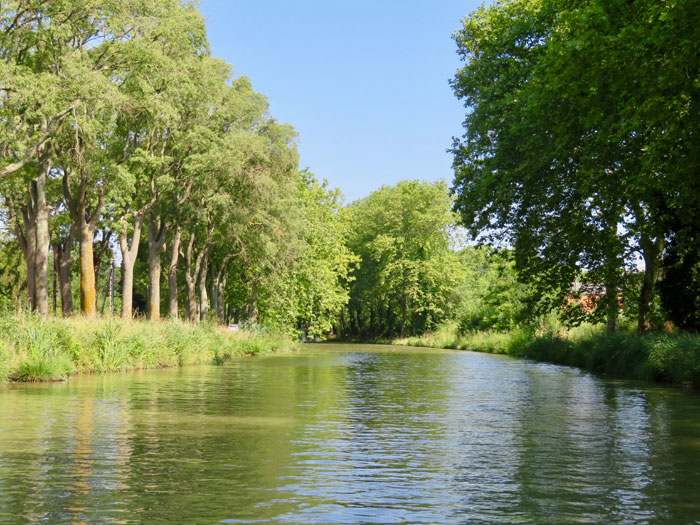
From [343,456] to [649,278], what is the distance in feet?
85.2

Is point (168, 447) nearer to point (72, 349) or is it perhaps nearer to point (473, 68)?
point (72, 349)

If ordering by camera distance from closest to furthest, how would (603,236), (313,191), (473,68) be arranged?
(603,236) < (473,68) < (313,191)

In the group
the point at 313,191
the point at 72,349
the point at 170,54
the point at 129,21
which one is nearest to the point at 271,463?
the point at 72,349

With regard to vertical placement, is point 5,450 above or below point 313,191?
below

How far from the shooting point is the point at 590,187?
83.4 ft

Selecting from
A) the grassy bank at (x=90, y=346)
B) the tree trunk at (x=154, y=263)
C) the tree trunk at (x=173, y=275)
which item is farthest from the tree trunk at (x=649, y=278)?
the tree trunk at (x=173, y=275)

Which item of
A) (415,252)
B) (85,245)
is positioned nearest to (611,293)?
(85,245)

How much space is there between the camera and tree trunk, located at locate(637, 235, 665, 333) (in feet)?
111

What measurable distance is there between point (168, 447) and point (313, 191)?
202 feet

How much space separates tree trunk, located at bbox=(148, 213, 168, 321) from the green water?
19.1 meters

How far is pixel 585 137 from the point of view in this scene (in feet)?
85.6

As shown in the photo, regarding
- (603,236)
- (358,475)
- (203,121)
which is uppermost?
A: (203,121)

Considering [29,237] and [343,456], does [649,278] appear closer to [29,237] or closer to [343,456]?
[343,456]

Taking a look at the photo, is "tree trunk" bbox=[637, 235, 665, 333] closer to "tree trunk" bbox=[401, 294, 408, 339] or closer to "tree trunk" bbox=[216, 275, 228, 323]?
"tree trunk" bbox=[216, 275, 228, 323]
